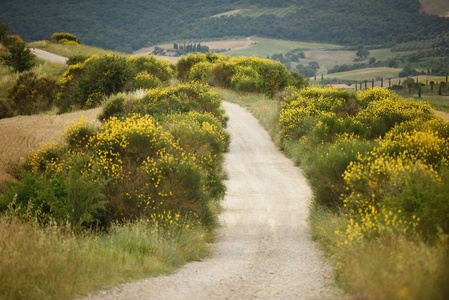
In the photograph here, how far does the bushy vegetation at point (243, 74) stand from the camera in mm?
41281

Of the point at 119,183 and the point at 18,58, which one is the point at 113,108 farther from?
the point at 18,58

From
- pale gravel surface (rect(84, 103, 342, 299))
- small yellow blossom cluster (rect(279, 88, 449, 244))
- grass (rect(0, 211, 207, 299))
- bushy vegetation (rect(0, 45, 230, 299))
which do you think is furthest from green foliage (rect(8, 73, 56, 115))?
grass (rect(0, 211, 207, 299))

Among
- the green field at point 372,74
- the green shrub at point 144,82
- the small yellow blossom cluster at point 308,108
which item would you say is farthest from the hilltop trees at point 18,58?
the green field at point 372,74

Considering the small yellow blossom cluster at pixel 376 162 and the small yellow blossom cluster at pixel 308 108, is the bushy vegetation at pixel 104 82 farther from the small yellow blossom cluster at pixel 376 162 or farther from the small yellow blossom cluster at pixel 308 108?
the small yellow blossom cluster at pixel 376 162

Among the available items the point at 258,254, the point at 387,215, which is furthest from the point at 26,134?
the point at 387,215

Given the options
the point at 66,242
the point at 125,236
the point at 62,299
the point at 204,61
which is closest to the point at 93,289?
the point at 62,299

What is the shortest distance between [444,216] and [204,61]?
151 ft

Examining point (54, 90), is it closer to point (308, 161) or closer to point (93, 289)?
point (308, 161)

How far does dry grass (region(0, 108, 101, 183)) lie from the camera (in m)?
17.7

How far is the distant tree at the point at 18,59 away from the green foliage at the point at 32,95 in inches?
322

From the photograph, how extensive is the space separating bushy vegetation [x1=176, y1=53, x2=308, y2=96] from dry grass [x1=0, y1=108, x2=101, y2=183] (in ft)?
63.5

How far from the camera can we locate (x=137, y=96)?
24.2 metres

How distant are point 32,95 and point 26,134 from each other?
681 inches

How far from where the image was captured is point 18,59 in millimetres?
47438
